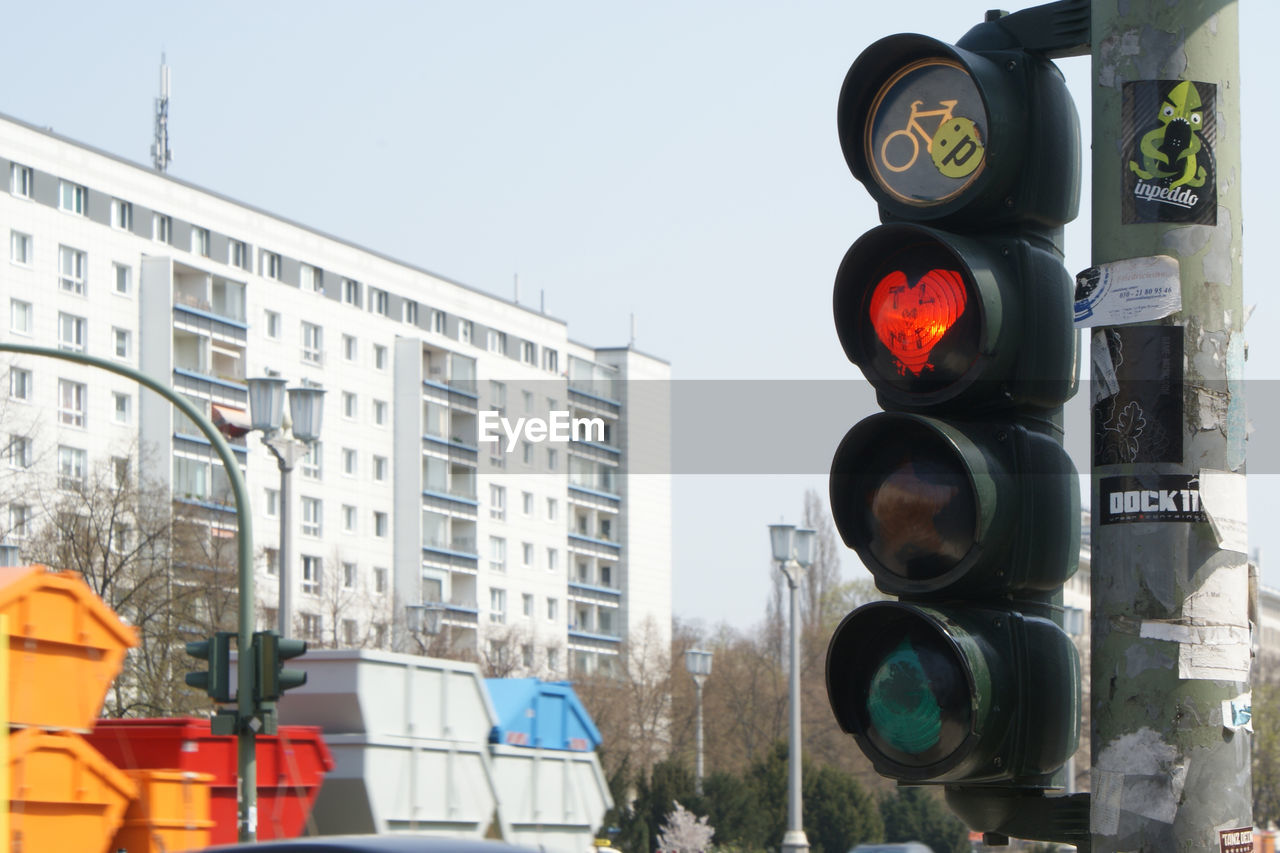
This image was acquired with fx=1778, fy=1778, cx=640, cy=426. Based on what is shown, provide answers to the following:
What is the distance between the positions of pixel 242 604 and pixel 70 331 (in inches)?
2089

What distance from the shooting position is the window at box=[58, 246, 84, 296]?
67.1 metres

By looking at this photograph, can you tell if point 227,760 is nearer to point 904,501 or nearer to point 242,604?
point 242,604

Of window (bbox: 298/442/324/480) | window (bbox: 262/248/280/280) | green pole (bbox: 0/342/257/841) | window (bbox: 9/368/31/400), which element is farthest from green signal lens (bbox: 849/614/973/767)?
window (bbox: 298/442/324/480)

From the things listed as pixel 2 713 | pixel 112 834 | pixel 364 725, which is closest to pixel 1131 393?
pixel 2 713

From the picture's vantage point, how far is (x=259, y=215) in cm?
7738

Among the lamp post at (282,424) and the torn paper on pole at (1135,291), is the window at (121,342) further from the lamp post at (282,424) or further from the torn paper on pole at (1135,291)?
the torn paper on pole at (1135,291)

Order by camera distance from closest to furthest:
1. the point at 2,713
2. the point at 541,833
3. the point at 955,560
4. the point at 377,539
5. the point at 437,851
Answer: the point at 955,560
the point at 437,851
the point at 2,713
the point at 541,833
the point at 377,539

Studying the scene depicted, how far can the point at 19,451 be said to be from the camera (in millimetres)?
47594

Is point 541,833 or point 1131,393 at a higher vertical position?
point 1131,393

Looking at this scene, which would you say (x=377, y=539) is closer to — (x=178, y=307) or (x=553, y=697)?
(x=178, y=307)

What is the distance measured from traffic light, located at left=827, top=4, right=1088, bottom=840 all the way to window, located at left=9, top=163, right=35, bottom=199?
6601 cm

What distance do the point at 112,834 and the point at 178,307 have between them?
201 ft

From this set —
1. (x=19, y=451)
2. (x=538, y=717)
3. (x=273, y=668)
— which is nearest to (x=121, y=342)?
(x=19, y=451)

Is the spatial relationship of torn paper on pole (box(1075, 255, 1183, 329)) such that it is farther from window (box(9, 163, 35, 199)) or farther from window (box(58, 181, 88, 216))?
window (box(58, 181, 88, 216))
